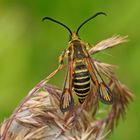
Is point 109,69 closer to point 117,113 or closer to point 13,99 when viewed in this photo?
point 117,113

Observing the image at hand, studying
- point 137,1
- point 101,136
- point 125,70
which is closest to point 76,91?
point 101,136

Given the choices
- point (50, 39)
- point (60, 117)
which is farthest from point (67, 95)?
point (50, 39)

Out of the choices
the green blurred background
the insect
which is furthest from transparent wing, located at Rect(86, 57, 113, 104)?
the green blurred background

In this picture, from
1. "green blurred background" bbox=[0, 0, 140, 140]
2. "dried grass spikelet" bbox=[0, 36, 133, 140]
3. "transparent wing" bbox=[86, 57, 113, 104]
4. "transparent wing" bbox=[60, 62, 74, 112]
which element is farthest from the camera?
"green blurred background" bbox=[0, 0, 140, 140]

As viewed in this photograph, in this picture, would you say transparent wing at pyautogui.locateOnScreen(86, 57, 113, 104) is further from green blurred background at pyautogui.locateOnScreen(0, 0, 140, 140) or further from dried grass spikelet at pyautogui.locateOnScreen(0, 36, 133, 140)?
green blurred background at pyautogui.locateOnScreen(0, 0, 140, 140)

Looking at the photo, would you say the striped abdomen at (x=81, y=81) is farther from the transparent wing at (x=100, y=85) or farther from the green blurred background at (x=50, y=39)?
the green blurred background at (x=50, y=39)

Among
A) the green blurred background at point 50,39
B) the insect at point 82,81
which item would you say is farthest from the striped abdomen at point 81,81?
the green blurred background at point 50,39
